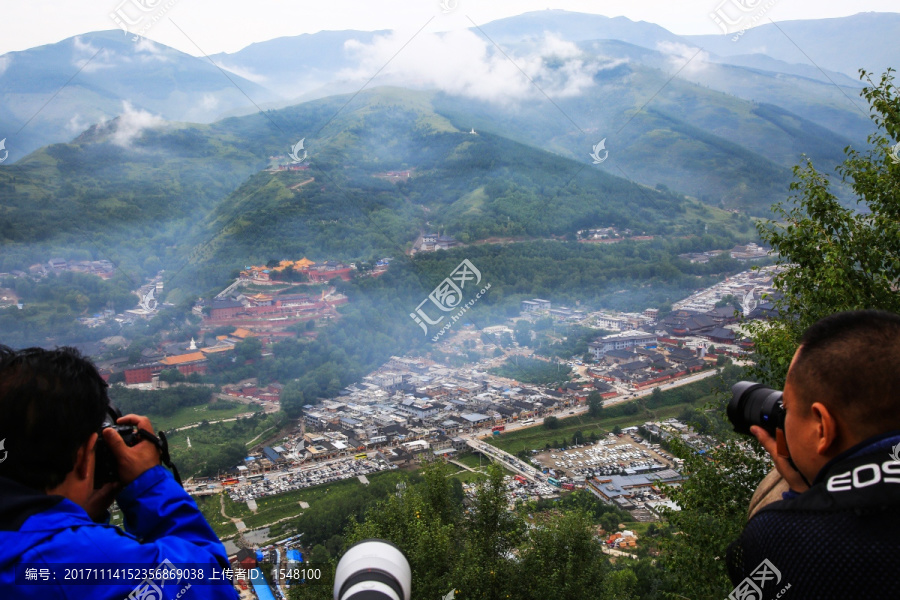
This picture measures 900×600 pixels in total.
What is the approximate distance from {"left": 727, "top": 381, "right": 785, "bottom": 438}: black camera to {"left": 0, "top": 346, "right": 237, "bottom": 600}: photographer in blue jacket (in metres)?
0.73

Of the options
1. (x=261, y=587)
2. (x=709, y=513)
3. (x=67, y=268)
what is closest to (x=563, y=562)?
(x=709, y=513)

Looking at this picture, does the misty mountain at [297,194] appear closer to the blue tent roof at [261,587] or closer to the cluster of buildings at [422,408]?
the cluster of buildings at [422,408]

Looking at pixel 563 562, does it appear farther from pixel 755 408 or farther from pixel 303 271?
pixel 303 271

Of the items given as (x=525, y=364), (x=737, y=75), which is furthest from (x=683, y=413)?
(x=737, y=75)

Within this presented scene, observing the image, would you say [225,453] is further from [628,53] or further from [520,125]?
[628,53]

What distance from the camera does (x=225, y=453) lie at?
746 cm

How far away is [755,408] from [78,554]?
873 mm

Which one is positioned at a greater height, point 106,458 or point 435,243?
point 106,458

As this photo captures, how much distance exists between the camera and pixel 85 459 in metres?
0.70

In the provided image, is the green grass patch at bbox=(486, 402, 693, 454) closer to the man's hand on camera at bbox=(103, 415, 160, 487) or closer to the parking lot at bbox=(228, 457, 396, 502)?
the parking lot at bbox=(228, 457, 396, 502)

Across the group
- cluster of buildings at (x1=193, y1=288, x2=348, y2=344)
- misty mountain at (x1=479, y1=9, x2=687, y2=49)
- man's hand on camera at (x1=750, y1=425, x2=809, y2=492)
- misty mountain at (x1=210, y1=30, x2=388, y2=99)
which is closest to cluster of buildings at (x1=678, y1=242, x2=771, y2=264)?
cluster of buildings at (x1=193, y1=288, x2=348, y2=344)

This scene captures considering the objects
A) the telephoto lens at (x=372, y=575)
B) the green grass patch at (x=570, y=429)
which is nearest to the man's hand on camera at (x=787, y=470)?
the telephoto lens at (x=372, y=575)

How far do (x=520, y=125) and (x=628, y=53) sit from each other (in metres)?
24.9

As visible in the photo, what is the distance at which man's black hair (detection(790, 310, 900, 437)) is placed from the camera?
581 mm
